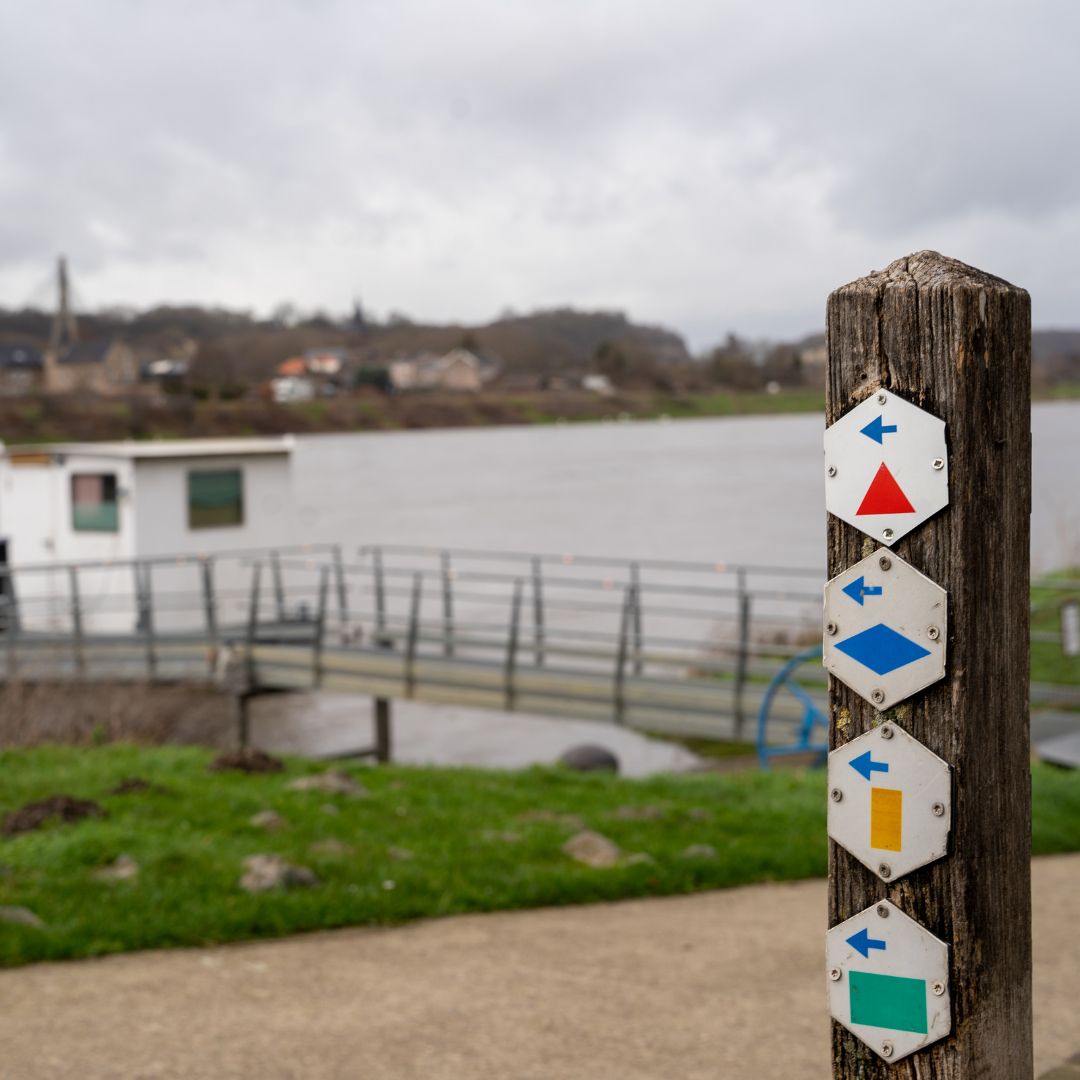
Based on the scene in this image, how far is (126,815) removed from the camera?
7.18 metres

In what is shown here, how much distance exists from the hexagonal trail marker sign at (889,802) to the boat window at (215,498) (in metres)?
17.4

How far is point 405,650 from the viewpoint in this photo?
50.5 ft

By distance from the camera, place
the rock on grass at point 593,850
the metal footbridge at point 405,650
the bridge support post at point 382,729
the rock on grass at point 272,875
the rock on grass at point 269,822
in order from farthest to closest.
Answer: the bridge support post at point 382,729 → the metal footbridge at point 405,650 → the rock on grass at point 269,822 → the rock on grass at point 593,850 → the rock on grass at point 272,875

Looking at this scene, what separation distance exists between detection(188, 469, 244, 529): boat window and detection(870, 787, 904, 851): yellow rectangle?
17.5 m

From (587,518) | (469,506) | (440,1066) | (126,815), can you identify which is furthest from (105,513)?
(469,506)

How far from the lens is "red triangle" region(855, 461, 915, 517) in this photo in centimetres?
222

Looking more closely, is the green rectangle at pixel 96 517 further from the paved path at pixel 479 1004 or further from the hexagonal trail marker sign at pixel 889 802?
the hexagonal trail marker sign at pixel 889 802

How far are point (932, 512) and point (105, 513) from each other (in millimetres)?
17643

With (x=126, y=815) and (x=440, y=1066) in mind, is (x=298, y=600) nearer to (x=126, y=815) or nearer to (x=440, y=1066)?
(x=126, y=815)

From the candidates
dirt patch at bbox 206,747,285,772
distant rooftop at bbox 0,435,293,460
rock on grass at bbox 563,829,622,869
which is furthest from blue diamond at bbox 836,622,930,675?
distant rooftop at bbox 0,435,293,460

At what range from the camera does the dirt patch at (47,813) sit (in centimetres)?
686

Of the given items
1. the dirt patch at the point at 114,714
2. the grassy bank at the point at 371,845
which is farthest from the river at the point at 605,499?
the dirt patch at the point at 114,714

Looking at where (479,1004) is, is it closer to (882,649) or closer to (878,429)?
(882,649)

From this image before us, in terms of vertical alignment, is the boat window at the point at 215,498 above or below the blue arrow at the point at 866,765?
below
